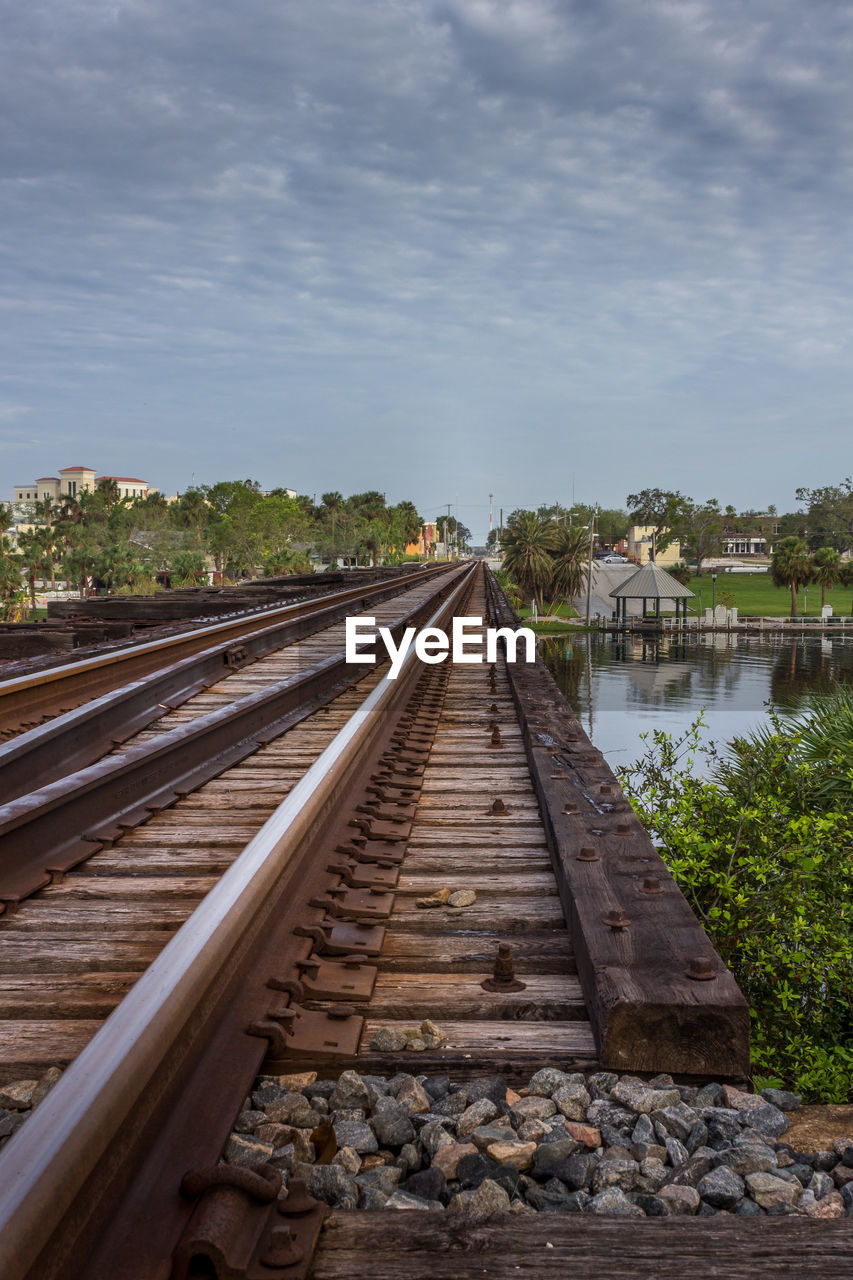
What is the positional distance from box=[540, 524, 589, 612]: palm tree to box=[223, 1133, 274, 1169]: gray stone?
99.7 m

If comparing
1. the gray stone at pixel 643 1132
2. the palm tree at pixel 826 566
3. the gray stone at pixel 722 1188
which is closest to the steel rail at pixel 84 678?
the gray stone at pixel 643 1132

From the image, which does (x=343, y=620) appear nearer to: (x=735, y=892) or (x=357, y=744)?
(x=735, y=892)

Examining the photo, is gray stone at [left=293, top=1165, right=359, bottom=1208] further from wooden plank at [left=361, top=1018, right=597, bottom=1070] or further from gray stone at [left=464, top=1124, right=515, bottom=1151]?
wooden plank at [left=361, top=1018, right=597, bottom=1070]

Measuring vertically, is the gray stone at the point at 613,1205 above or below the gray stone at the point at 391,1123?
above

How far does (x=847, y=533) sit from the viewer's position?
6093 inches

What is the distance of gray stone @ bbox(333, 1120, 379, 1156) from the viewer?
77.8 inches

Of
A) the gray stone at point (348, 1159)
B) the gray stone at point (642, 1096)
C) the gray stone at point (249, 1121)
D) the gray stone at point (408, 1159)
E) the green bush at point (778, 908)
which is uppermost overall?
the gray stone at point (249, 1121)

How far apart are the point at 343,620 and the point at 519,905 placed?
42.3 ft

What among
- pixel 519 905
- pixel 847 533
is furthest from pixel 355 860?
pixel 847 533

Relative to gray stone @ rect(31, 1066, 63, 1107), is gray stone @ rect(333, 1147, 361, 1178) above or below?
below

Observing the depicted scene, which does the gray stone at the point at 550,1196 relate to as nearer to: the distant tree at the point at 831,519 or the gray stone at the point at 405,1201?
the gray stone at the point at 405,1201

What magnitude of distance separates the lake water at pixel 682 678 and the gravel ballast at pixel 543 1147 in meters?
31.2

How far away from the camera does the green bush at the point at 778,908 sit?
19.6 feet

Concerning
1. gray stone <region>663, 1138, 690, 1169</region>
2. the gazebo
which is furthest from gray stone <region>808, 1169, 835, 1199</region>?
the gazebo
